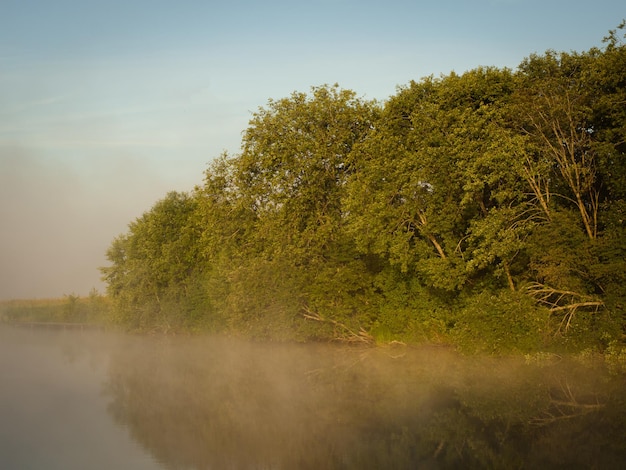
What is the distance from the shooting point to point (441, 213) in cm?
3017

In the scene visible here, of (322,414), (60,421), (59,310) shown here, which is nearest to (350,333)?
(322,414)

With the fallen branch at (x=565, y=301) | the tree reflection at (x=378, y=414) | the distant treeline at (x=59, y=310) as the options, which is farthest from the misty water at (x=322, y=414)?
the distant treeline at (x=59, y=310)

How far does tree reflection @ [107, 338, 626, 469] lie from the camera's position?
12.5 meters

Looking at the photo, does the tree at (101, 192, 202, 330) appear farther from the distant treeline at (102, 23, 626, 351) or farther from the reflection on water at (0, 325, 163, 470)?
the reflection on water at (0, 325, 163, 470)

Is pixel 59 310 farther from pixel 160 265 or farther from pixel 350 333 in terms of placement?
pixel 350 333

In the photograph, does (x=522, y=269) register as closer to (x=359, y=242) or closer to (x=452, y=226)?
(x=452, y=226)

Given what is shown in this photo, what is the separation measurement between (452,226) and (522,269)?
12.2 feet

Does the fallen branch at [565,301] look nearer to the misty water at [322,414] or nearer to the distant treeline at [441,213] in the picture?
the distant treeline at [441,213]

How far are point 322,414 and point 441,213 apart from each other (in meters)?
15.6

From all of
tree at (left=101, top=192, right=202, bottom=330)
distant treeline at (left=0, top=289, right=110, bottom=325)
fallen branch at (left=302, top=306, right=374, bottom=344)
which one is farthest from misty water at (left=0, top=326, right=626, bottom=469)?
distant treeline at (left=0, top=289, right=110, bottom=325)

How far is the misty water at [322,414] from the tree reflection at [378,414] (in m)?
0.04

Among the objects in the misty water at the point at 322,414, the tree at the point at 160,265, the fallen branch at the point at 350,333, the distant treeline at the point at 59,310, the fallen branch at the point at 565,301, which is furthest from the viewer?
the distant treeline at the point at 59,310

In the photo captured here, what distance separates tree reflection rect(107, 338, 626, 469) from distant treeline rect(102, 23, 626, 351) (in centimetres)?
327

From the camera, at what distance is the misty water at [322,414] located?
1261 centimetres
